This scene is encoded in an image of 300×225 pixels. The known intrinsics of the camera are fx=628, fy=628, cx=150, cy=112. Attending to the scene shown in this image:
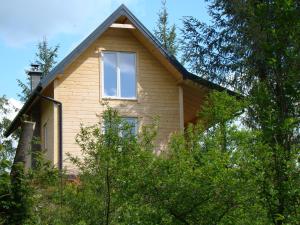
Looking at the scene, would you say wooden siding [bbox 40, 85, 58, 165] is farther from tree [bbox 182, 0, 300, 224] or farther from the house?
tree [bbox 182, 0, 300, 224]

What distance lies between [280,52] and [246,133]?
9.05ft

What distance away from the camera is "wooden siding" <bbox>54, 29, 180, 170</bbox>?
2206 cm

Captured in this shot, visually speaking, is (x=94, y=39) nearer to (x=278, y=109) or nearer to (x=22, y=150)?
(x=22, y=150)

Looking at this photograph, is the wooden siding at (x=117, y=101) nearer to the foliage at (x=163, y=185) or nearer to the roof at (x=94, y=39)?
the roof at (x=94, y=39)

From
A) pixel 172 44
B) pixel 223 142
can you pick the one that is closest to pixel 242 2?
pixel 223 142

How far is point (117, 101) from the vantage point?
22656 millimetres

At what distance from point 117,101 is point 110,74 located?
1.02 meters

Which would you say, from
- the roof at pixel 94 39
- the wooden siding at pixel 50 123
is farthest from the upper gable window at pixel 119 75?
the wooden siding at pixel 50 123

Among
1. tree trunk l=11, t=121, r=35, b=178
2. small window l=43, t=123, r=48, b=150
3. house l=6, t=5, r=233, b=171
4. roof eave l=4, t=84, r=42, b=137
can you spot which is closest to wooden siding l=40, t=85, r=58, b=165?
house l=6, t=5, r=233, b=171

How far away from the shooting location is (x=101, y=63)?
74.4 feet

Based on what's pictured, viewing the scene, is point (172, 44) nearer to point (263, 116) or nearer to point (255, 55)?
point (255, 55)

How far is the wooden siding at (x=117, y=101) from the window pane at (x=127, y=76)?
0.22 m

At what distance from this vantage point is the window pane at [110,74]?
22.7 metres

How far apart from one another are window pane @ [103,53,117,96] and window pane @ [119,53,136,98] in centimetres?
26
